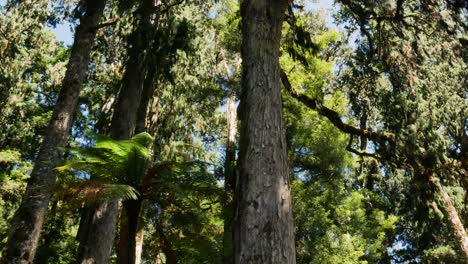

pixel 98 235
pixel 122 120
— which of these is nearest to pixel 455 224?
pixel 122 120

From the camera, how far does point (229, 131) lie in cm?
1397

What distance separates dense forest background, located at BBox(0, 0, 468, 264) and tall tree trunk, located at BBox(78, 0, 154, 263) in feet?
0.07

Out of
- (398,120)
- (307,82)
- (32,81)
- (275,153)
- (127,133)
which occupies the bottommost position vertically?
(275,153)

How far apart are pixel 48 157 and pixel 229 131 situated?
836cm

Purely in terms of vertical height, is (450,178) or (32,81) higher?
(32,81)

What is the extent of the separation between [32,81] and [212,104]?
997 centimetres

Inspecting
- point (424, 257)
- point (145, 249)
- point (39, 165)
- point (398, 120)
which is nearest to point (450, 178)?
point (398, 120)

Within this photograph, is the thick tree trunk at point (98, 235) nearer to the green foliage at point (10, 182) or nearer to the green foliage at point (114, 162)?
the green foliage at point (114, 162)

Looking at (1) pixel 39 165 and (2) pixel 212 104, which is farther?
(2) pixel 212 104

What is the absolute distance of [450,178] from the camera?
8977 mm

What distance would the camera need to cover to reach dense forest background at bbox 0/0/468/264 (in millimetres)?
3998

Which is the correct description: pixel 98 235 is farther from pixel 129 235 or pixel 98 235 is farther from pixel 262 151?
pixel 262 151

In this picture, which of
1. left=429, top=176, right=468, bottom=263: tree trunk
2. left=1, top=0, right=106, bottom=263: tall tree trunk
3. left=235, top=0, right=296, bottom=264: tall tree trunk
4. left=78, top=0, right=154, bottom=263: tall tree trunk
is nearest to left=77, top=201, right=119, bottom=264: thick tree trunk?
left=78, top=0, right=154, bottom=263: tall tree trunk

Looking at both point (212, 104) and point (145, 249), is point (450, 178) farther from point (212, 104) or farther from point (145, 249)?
point (145, 249)
